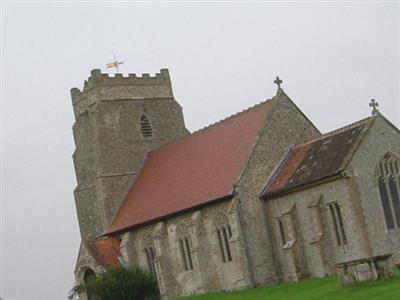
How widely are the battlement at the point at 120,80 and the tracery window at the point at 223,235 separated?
52.1 ft

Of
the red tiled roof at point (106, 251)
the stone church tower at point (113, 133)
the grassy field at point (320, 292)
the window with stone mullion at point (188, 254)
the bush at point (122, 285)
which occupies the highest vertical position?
the stone church tower at point (113, 133)

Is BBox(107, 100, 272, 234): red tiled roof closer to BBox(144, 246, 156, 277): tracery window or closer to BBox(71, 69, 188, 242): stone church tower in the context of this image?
BBox(71, 69, 188, 242): stone church tower

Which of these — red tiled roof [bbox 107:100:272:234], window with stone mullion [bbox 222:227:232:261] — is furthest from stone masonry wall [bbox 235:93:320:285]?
window with stone mullion [bbox 222:227:232:261]

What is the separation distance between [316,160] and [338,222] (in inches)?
135

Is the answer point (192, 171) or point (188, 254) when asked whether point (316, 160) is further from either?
point (188, 254)

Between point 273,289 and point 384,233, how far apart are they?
5473 mm

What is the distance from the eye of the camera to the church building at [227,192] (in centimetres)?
3869

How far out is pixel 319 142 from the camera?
42.2 meters

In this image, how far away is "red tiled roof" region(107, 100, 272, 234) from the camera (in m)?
44.2

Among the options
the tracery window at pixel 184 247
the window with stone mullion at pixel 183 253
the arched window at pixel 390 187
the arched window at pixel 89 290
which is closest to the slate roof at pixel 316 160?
the arched window at pixel 390 187

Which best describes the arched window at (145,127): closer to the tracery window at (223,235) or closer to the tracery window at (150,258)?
the tracery window at (150,258)

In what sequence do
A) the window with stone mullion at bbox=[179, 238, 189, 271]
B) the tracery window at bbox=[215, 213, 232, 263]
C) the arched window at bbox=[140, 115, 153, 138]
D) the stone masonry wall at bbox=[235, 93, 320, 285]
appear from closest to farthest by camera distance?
the stone masonry wall at bbox=[235, 93, 320, 285] → the tracery window at bbox=[215, 213, 232, 263] → the window with stone mullion at bbox=[179, 238, 189, 271] → the arched window at bbox=[140, 115, 153, 138]

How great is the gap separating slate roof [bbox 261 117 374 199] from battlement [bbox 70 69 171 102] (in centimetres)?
1591

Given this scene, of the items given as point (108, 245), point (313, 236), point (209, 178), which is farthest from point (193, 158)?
point (313, 236)
